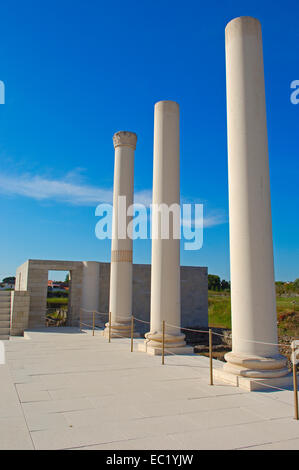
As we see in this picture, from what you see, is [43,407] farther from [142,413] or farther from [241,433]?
[241,433]

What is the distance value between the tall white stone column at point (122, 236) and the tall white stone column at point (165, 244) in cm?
533

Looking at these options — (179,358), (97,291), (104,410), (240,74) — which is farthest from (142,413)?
(97,291)

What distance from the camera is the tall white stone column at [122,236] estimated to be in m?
20.4

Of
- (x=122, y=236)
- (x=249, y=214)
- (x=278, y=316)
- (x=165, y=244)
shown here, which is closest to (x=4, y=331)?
(x=122, y=236)

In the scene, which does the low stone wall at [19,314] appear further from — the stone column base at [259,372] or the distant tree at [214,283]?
the distant tree at [214,283]

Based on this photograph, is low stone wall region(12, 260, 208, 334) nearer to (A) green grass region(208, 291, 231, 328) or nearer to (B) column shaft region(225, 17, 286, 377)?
(B) column shaft region(225, 17, 286, 377)

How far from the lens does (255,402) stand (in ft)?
26.5

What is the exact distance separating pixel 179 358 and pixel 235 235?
568cm

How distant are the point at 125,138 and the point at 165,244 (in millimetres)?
8541

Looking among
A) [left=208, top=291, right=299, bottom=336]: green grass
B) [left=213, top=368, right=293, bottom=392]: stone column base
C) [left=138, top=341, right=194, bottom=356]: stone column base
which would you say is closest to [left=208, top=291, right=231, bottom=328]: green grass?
[left=208, top=291, right=299, bottom=336]: green grass

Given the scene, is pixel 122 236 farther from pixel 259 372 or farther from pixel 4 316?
pixel 259 372

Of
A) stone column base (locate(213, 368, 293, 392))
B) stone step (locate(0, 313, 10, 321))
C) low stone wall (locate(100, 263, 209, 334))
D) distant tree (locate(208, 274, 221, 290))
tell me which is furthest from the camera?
distant tree (locate(208, 274, 221, 290))

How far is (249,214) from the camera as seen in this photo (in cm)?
991

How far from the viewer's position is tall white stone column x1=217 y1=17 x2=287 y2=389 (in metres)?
9.48
